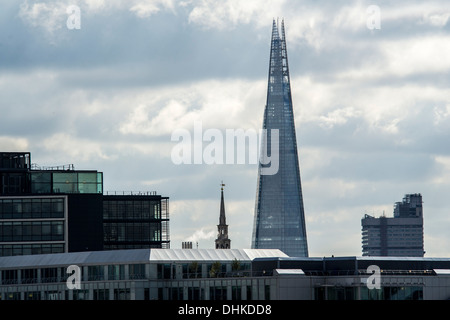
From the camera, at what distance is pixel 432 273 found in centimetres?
18825
